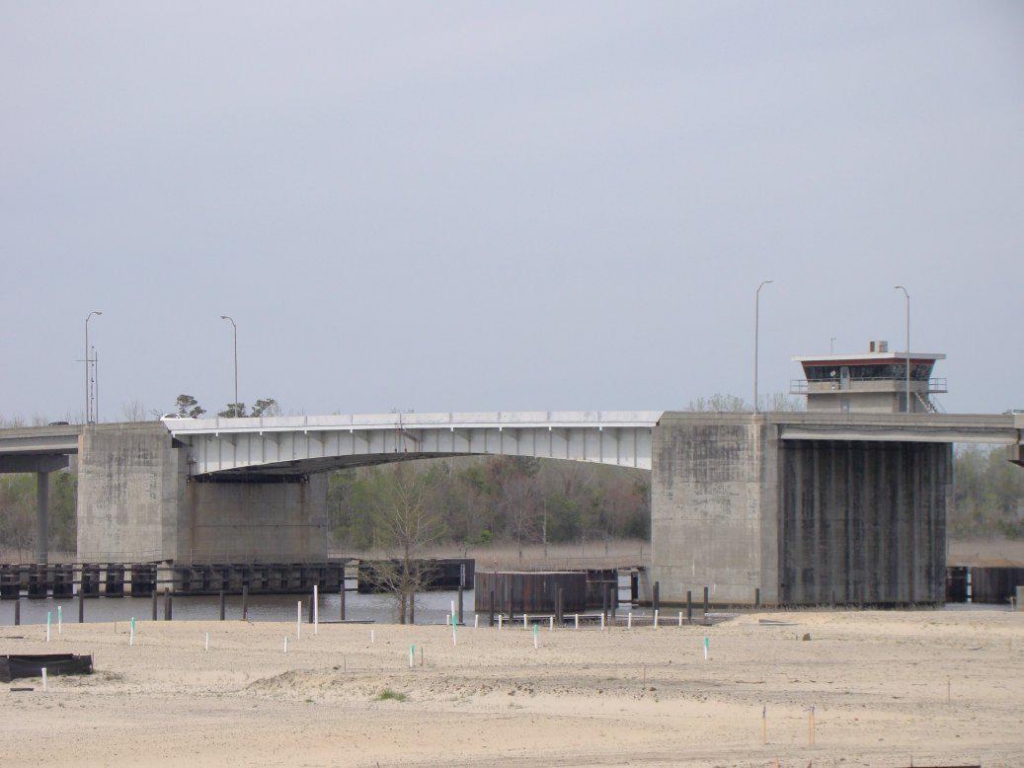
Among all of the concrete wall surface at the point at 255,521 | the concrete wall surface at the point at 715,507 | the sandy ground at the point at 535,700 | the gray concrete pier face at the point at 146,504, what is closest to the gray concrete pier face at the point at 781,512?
the concrete wall surface at the point at 715,507

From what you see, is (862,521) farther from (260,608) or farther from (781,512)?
(260,608)

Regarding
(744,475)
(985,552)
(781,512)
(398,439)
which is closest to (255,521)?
(398,439)

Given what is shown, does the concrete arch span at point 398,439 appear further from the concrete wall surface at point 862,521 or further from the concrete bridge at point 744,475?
the concrete wall surface at point 862,521

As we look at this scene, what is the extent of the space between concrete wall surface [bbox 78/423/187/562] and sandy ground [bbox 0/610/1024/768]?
97.6 feet

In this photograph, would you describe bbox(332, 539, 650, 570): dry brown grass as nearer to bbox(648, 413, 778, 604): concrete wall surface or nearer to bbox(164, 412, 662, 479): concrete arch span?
bbox(164, 412, 662, 479): concrete arch span

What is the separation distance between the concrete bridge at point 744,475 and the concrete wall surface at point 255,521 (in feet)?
6.96

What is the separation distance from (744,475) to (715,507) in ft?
5.99

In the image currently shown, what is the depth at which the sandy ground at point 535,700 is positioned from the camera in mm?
27438

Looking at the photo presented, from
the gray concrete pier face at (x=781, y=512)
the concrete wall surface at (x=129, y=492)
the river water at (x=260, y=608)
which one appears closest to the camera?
the gray concrete pier face at (x=781, y=512)

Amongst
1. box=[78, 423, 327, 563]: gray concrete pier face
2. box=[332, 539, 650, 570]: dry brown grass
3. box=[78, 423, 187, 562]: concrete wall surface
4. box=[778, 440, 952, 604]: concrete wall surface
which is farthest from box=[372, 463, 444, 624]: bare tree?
box=[778, 440, 952, 604]: concrete wall surface

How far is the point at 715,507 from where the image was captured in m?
62.8

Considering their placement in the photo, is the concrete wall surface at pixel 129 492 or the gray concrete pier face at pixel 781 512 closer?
the gray concrete pier face at pixel 781 512

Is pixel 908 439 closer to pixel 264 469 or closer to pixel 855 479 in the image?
pixel 855 479

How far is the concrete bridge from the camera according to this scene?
203ft
